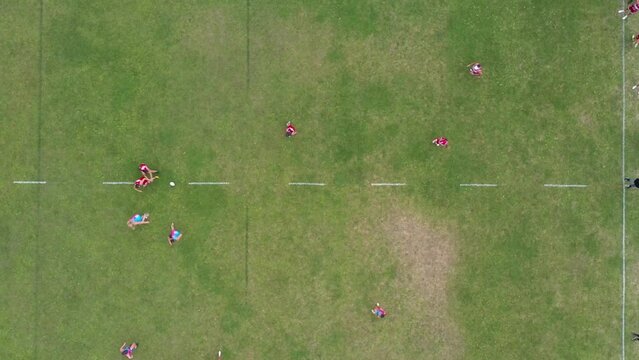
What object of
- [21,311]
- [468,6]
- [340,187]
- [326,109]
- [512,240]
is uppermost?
[468,6]

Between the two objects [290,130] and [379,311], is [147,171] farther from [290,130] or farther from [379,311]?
[379,311]

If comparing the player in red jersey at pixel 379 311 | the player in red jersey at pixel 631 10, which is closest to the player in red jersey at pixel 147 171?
the player in red jersey at pixel 379 311

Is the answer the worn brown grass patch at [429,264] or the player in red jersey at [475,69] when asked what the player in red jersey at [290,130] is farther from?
the player in red jersey at [475,69]

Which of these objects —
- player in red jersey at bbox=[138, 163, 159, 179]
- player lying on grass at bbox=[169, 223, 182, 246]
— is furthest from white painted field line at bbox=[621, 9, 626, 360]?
player in red jersey at bbox=[138, 163, 159, 179]

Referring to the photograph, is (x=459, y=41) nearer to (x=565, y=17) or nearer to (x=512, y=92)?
(x=512, y=92)

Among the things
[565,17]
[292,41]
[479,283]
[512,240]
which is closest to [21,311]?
[292,41]
